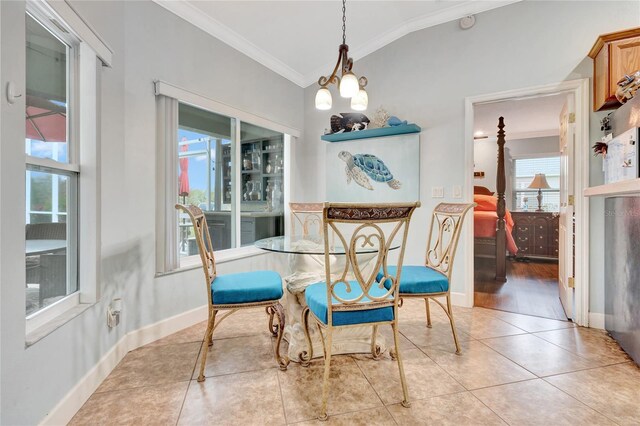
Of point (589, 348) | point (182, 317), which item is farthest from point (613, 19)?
point (182, 317)

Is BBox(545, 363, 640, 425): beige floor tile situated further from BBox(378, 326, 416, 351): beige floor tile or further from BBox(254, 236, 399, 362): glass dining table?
BBox(254, 236, 399, 362): glass dining table

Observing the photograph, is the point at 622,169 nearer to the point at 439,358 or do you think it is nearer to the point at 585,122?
the point at 585,122

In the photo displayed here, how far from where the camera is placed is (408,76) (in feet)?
11.3

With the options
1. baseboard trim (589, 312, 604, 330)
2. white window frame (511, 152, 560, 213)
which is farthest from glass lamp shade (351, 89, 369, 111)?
white window frame (511, 152, 560, 213)

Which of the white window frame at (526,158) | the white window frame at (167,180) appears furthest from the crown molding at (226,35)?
the white window frame at (526,158)

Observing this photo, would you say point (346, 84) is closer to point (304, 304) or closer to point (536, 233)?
point (304, 304)

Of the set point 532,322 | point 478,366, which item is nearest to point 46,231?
point 478,366

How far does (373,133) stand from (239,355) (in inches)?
106

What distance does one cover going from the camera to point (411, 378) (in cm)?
182

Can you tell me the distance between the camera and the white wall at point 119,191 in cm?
115

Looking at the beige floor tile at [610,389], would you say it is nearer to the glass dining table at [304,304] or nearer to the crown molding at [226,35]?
the glass dining table at [304,304]

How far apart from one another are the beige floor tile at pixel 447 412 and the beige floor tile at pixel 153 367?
1.27 m

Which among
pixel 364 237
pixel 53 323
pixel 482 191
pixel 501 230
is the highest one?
pixel 482 191

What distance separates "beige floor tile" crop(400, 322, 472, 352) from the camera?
7.51 ft
